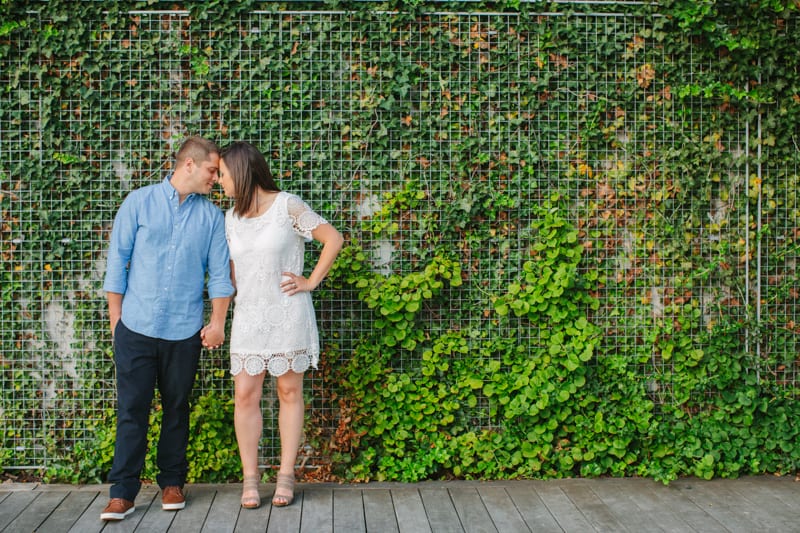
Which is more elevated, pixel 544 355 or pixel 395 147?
pixel 395 147

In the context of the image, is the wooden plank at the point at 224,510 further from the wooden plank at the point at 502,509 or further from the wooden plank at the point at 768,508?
the wooden plank at the point at 768,508

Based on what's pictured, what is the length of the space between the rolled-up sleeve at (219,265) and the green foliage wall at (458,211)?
0.62 metres

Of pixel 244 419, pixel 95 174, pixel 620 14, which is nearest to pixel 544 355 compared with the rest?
pixel 244 419

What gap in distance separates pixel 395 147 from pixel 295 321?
1186 millimetres

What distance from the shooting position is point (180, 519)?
3.24 meters

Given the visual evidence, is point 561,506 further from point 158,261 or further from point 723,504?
point 158,261

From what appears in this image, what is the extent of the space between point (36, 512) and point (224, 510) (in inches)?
35.5

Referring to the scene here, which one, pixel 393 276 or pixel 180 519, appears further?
pixel 393 276

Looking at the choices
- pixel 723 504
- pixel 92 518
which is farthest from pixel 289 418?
pixel 723 504

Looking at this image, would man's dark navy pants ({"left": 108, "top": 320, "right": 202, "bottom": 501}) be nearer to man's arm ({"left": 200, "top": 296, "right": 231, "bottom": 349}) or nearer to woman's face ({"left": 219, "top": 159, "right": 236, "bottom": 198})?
man's arm ({"left": 200, "top": 296, "right": 231, "bottom": 349})

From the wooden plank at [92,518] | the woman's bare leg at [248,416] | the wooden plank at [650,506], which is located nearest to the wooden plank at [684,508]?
the wooden plank at [650,506]

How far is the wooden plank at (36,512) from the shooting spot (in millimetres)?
3174

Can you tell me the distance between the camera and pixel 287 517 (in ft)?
10.7

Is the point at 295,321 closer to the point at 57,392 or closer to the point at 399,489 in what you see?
the point at 399,489
